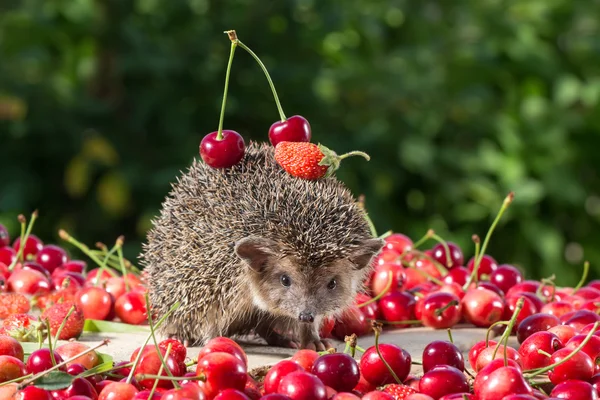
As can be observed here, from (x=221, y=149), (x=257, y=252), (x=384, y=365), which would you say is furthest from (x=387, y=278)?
(x=384, y=365)

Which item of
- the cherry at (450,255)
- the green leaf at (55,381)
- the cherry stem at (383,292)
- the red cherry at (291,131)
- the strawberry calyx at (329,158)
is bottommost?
the green leaf at (55,381)

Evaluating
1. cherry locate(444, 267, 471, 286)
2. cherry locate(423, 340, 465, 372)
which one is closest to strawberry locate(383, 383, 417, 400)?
cherry locate(423, 340, 465, 372)

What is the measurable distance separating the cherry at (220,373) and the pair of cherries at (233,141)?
2.51 feet

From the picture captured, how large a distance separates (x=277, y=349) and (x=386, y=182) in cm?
322

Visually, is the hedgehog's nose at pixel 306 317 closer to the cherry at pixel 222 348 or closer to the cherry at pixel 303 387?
the cherry at pixel 222 348

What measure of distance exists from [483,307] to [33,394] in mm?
1349

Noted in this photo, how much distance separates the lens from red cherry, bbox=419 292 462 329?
Result: 2.54 metres

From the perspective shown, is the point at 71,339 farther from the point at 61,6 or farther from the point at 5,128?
the point at 61,6

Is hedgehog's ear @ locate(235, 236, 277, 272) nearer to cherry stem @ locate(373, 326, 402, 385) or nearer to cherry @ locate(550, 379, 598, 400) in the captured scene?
cherry stem @ locate(373, 326, 402, 385)

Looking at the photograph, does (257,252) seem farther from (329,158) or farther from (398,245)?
(398,245)

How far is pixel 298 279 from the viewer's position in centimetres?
235

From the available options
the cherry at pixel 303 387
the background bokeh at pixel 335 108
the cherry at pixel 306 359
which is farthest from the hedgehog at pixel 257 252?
the background bokeh at pixel 335 108

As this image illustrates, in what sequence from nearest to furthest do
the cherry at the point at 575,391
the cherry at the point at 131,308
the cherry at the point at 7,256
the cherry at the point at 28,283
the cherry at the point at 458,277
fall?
the cherry at the point at 575,391 < the cherry at the point at 131,308 < the cherry at the point at 28,283 < the cherry at the point at 458,277 < the cherry at the point at 7,256

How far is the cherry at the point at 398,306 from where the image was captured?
264 centimetres
